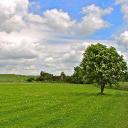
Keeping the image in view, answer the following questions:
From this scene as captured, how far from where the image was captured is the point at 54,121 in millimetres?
21797

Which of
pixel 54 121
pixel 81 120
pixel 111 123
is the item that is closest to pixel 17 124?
pixel 54 121

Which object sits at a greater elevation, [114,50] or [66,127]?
[114,50]

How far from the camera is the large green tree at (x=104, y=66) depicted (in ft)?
190

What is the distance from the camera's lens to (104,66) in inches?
2251

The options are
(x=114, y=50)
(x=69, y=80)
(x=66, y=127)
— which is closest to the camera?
(x=66, y=127)

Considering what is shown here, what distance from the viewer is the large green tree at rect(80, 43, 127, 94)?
190 feet

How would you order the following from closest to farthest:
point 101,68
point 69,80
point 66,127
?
point 66,127 → point 101,68 → point 69,80

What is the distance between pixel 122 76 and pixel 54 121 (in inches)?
1684

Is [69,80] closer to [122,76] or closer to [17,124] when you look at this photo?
[122,76]

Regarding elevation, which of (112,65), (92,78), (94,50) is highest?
(94,50)

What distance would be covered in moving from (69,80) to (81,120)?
161 metres

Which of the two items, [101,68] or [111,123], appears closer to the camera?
[111,123]

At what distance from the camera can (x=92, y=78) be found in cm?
6069

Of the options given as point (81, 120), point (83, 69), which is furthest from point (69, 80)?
point (81, 120)
